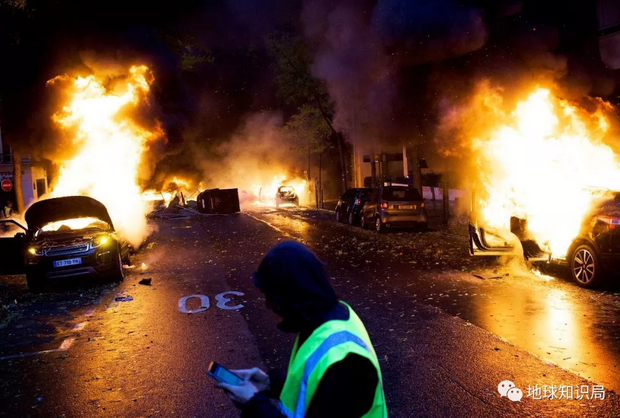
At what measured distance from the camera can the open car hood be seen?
1217 cm

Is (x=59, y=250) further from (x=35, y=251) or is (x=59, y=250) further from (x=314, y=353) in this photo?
(x=314, y=353)

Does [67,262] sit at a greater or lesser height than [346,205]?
lesser

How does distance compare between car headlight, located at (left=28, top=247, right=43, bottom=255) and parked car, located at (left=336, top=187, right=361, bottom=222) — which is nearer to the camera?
Result: car headlight, located at (left=28, top=247, right=43, bottom=255)

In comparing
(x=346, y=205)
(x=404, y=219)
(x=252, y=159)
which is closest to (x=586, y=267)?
(x=404, y=219)

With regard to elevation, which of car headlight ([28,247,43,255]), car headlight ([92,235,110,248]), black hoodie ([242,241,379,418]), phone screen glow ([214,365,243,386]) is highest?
black hoodie ([242,241,379,418])

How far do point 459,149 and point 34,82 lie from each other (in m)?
15.1

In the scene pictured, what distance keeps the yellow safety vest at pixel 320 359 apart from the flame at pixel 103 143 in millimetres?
17784

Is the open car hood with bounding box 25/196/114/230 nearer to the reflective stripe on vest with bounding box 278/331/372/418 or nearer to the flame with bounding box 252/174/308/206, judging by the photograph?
the reflective stripe on vest with bounding box 278/331/372/418

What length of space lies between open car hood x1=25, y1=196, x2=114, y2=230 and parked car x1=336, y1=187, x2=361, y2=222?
11.8 meters

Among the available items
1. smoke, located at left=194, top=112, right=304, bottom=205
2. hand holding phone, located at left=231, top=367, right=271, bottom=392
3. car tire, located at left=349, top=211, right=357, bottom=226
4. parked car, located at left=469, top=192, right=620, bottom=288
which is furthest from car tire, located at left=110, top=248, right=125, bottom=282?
smoke, located at left=194, top=112, right=304, bottom=205

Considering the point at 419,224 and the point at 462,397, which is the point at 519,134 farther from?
the point at 462,397

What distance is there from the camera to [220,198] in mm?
34531

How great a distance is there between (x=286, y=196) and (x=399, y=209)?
21429 mm

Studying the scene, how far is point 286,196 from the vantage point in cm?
3953
